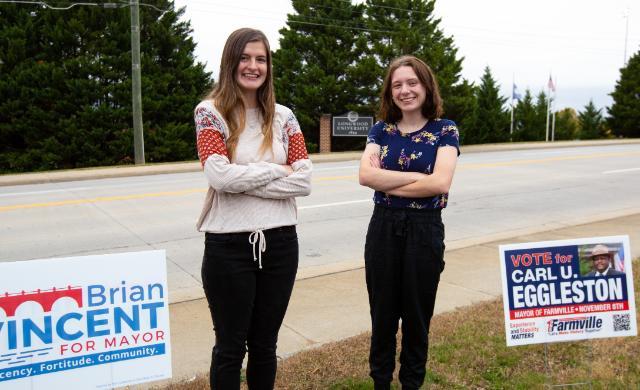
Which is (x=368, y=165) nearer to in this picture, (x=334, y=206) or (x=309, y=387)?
(x=309, y=387)

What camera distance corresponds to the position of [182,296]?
5.07m

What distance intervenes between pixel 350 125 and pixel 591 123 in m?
24.0

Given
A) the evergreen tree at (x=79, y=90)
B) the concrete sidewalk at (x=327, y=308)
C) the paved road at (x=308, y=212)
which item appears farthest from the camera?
the evergreen tree at (x=79, y=90)

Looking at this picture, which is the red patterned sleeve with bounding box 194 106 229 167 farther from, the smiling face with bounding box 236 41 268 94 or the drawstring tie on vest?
the drawstring tie on vest

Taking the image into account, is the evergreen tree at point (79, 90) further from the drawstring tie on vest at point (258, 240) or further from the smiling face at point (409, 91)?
the drawstring tie on vest at point (258, 240)

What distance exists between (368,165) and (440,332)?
1611 millimetres

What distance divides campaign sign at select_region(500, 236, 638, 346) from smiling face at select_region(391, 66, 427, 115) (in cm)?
99

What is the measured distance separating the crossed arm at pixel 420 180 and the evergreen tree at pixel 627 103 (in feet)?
127

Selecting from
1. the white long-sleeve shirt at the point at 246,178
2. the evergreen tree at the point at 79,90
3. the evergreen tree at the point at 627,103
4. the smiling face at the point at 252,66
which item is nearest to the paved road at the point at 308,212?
the white long-sleeve shirt at the point at 246,178

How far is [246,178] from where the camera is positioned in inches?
98.3

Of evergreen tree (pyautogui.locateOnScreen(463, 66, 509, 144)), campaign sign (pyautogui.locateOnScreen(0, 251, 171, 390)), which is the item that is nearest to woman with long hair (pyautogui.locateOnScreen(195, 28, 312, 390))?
campaign sign (pyautogui.locateOnScreen(0, 251, 171, 390))

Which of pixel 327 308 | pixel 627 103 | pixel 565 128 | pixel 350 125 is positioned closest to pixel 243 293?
pixel 327 308

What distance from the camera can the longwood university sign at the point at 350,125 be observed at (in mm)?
24469

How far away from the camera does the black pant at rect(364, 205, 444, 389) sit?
2.90 m
